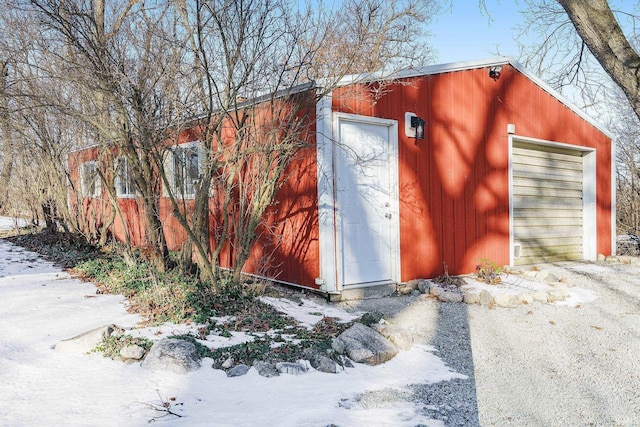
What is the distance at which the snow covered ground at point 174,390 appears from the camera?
2596 mm

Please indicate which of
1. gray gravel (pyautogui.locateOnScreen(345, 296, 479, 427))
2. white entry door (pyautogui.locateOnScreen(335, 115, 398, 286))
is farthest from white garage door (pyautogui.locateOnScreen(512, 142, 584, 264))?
gray gravel (pyautogui.locateOnScreen(345, 296, 479, 427))

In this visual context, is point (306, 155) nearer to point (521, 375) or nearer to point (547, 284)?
point (521, 375)

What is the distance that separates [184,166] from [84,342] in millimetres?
2525

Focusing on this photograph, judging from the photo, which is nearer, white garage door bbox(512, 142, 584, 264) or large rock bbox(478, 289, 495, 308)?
large rock bbox(478, 289, 495, 308)

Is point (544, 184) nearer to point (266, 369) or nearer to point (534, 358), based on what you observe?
point (534, 358)

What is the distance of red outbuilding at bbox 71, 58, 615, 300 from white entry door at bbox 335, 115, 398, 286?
0.01 meters

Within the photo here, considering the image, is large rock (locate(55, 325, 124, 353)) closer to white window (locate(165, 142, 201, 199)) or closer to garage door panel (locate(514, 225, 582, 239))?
white window (locate(165, 142, 201, 199))

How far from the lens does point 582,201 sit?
9.51 metres

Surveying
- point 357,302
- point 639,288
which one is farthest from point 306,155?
point 639,288

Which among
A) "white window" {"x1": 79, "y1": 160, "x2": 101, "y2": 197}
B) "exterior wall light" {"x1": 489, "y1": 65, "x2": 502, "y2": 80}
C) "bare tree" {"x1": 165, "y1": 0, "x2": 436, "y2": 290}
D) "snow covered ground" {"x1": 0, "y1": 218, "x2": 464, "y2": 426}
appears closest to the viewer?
"snow covered ground" {"x1": 0, "y1": 218, "x2": 464, "y2": 426}

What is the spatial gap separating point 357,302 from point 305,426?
3.19 metres

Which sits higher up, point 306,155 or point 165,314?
point 306,155

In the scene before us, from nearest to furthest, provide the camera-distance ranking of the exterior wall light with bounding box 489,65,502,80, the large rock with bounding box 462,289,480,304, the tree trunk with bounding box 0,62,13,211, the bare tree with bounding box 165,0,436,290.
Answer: the bare tree with bounding box 165,0,436,290 → the large rock with bounding box 462,289,480,304 → the tree trunk with bounding box 0,62,13,211 → the exterior wall light with bounding box 489,65,502,80

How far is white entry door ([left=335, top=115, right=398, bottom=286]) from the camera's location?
227 inches
